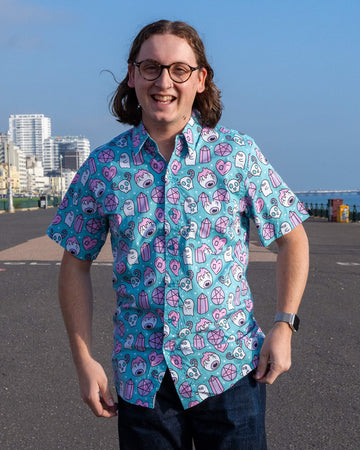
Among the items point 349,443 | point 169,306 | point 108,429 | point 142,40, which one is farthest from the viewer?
point 108,429

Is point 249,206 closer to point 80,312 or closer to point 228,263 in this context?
point 228,263

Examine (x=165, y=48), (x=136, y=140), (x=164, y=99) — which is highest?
(x=165, y=48)

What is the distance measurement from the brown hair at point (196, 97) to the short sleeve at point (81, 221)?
0.92 ft

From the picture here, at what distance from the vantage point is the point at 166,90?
2039 mm

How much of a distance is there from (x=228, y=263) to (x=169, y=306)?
0.77ft

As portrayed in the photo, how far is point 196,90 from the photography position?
84.7 inches

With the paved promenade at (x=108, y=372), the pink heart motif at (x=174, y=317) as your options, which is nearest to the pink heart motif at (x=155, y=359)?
the pink heart motif at (x=174, y=317)

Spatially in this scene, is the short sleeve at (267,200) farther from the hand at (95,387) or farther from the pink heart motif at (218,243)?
the hand at (95,387)

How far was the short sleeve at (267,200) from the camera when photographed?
2.03 m

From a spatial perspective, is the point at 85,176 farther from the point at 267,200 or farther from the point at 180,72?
the point at 267,200

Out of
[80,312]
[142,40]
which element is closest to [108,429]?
[80,312]

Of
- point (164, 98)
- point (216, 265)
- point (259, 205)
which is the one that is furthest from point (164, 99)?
point (216, 265)

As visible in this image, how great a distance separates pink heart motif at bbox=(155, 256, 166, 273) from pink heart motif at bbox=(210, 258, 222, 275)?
5.9 inches

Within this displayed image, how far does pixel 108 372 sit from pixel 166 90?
3714 mm
